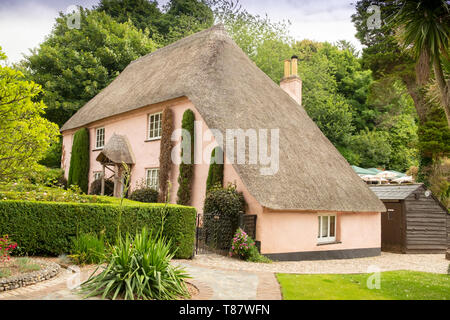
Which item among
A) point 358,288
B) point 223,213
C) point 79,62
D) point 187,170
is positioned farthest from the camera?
point 79,62

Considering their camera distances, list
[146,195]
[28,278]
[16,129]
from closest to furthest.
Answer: [28,278] → [16,129] → [146,195]

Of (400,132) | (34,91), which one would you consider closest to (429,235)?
(34,91)

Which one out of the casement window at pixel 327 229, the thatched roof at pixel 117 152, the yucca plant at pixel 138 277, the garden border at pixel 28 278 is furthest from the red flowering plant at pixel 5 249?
the casement window at pixel 327 229

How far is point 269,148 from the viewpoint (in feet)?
47.2

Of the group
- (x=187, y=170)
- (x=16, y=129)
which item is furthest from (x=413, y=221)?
(x=16, y=129)

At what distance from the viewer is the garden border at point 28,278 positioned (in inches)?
254

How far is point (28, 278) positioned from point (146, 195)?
30.8ft

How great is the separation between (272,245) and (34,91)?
8.41 meters

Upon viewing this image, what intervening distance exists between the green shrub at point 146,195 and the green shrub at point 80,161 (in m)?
6.31

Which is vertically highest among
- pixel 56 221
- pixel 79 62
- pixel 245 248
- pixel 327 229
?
pixel 79 62

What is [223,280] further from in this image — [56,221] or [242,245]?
[56,221]

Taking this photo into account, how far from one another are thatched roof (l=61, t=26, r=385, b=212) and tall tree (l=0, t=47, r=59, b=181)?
229 inches

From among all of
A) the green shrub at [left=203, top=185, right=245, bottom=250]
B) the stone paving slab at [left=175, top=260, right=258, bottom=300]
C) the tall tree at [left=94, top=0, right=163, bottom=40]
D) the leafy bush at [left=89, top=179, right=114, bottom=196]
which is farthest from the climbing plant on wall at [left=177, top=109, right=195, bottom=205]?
the tall tree at [left=94, top=0, right=163, bottom=40]

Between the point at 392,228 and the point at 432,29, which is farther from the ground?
the point at 432,29
